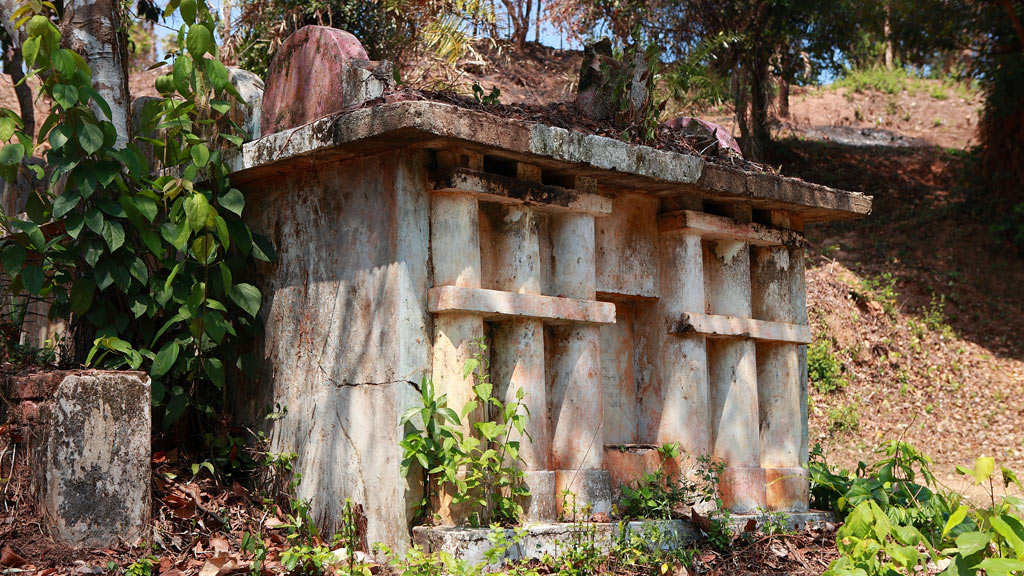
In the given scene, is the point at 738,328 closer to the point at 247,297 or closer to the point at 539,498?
the point at 539,498

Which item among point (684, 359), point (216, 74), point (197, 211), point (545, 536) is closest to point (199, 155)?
point (197, 211)

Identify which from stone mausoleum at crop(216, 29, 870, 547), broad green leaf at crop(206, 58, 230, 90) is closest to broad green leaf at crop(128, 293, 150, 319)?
stone mausoleum at crop(216, 29, 870, 547)

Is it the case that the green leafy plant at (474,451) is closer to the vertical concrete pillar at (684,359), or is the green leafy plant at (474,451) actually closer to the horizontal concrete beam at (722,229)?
the vertical concrete pillar at (684,359)

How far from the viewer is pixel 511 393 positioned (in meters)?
5.14

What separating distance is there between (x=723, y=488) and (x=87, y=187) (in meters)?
3.75

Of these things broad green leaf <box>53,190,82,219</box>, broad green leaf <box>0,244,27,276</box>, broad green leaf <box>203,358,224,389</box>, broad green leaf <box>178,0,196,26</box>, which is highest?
broad green leaf <box>178,0,196,26</box>

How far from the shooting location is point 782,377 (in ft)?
21.6

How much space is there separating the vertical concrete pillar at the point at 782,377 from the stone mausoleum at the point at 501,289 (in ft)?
0.07

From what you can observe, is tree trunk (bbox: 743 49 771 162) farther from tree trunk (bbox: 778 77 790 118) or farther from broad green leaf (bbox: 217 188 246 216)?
broad green leaf (bbox: 217 188 246 216)

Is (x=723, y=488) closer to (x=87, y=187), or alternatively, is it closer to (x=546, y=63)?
(x=87, y=187)

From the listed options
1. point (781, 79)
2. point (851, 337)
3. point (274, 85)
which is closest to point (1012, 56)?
point (781, 79)

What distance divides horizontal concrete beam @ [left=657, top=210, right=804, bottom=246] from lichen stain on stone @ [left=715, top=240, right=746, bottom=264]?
0.04m

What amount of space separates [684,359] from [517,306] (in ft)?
4.38

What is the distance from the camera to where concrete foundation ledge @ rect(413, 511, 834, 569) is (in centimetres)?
467
